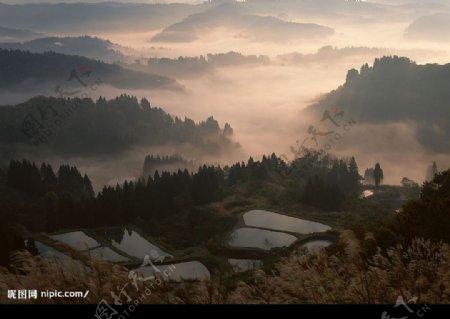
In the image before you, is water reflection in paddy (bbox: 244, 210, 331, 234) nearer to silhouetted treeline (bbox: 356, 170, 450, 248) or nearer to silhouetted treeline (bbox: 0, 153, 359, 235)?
silhouetted treeline (bbox: 0, 153, 359, 235)

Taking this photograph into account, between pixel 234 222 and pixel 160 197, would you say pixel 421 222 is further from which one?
pixel 160 197

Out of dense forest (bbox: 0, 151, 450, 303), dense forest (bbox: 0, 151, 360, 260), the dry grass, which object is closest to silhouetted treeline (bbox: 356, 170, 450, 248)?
dense forest (bbox: 0, 151, 450, 303)

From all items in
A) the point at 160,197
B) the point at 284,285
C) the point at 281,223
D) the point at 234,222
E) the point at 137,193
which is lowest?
the point at 234,222

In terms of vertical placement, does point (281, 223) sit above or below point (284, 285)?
below

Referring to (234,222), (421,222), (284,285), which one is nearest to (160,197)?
(234,222)

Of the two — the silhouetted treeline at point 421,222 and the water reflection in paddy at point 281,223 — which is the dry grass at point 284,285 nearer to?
the silhouetted treeline at point 421,222

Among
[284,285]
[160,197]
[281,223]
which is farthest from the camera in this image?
[160,197]

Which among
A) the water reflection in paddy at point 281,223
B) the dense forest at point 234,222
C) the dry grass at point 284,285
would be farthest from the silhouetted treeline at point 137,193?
the dry grass at point 284,285

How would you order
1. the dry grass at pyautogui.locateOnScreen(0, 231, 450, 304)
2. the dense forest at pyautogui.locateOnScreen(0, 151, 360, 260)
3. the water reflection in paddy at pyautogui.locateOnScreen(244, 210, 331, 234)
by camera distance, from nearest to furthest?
the dry grass at pyautogui.locateOnScreen(0, 231, 450, 304), the water reflection in paddy at pyautogui.locateOnScreen(244, 210, 331, 234), the dense forest at pyautogui.locateOnScreen(0, 151, 360, 260)

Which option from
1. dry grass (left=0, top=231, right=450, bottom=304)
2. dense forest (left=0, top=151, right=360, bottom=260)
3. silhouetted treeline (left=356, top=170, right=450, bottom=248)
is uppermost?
dry grass (left=0, top=231, right=450, bottom=304)

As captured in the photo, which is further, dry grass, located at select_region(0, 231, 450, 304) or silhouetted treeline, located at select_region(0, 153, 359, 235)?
silhouetted treeline, located at select_region(0, 153, 359, 235)

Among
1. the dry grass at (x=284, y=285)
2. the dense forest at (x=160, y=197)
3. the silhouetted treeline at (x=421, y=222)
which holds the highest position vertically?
the dry grass at (x=284, y=285)
